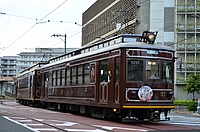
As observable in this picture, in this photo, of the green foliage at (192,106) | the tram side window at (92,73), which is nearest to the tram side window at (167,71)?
the tram side window at (92,73)

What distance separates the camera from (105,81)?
1716cm

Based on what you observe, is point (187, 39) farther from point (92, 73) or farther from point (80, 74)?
point (92, 73)

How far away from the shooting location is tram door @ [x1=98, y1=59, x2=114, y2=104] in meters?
16.6

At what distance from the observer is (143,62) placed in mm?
15891

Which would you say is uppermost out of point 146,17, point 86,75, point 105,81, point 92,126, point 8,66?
point 146,17

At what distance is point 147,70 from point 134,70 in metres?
0.52

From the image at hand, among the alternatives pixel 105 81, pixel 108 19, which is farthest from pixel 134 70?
pixel 108 19

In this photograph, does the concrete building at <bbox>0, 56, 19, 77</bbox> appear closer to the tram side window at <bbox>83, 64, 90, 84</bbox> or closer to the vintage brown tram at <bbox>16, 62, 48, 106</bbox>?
the vintage brown tram at <bbox>16, 62, 48, 106</bbox>

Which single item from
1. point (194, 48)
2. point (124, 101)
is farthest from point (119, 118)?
point (194, 48)

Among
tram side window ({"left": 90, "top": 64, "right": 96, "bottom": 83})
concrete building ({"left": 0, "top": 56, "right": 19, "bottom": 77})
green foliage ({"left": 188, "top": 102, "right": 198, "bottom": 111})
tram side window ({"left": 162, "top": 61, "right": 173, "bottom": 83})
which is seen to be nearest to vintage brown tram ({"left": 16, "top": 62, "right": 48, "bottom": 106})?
green foliage ({"left": 188, "top": 102, "right": 198, "bottom": 111})

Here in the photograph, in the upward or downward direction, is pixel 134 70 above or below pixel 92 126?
above

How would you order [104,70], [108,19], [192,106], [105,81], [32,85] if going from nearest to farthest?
[105,81] → [104,70] → [32,85] → [192,106] → [108,19]

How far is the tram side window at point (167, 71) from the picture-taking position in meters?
16.3

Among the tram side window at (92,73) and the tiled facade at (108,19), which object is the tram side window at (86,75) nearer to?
the tram side window at (92,73)
